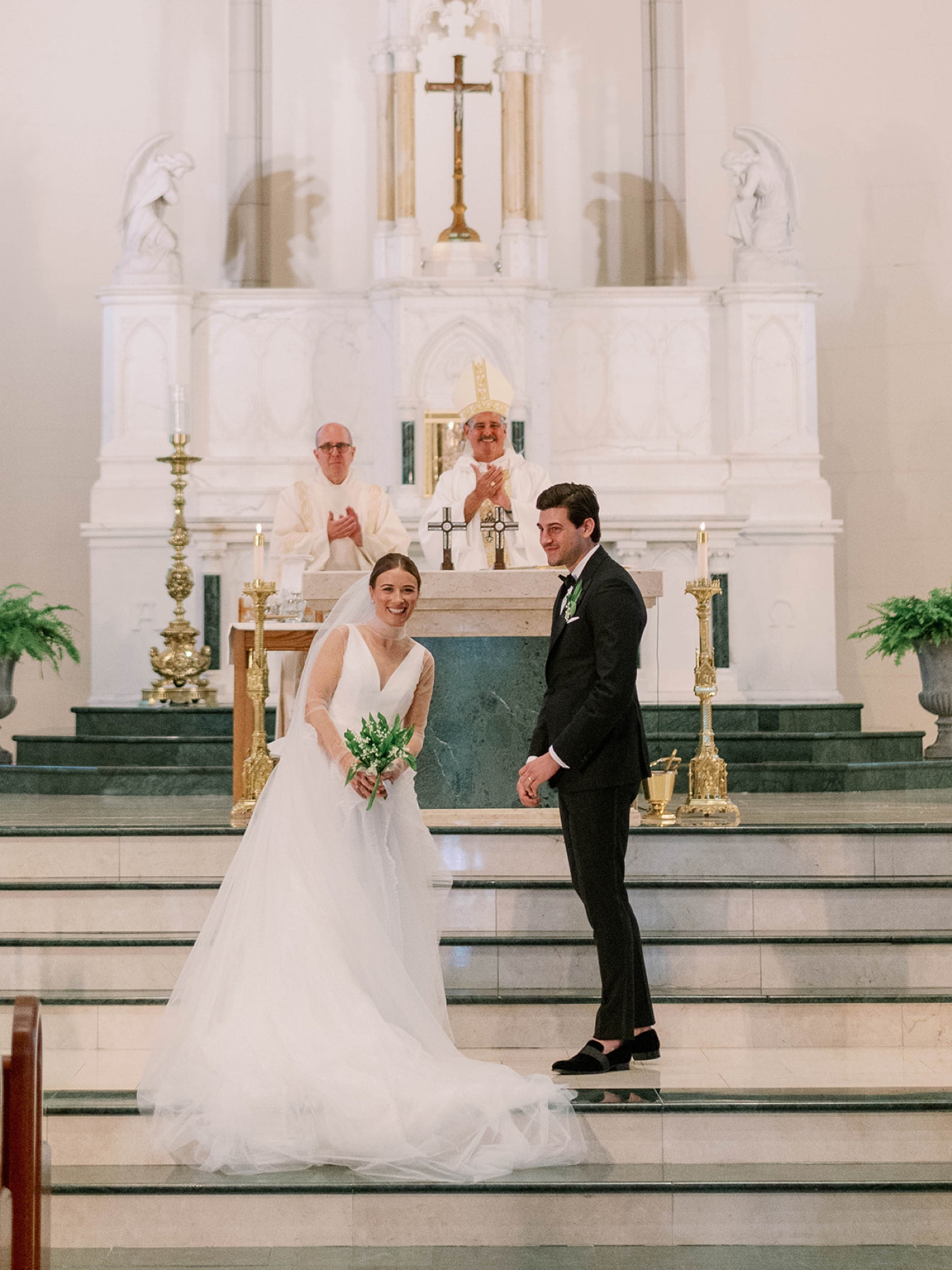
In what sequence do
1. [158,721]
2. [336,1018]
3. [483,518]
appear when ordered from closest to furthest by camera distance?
[336,1018]
[483,518]
[158,721]

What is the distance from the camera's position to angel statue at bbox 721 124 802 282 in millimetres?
10742

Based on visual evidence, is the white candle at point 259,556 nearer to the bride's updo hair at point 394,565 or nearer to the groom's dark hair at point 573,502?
the bride's updo hair at point 394,565

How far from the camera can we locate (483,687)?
685cm

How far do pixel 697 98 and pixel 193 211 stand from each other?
4.06m

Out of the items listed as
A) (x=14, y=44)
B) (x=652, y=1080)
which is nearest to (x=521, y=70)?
(x=14, y=44)

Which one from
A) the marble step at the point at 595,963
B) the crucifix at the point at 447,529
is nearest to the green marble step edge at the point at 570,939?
the marble step at the point at 595,963

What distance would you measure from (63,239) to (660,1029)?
871 cm

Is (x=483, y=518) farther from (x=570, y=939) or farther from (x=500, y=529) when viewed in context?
(x=570, y=939)

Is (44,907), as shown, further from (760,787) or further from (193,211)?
(193,211)

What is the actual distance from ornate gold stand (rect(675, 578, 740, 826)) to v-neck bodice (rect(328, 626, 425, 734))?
77.1 inches

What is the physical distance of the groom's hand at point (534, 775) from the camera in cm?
479

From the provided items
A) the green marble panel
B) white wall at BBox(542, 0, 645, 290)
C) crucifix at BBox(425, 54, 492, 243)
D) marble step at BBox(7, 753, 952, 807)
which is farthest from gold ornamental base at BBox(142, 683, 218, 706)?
white wall at BBox(542, 0, 645, 290)

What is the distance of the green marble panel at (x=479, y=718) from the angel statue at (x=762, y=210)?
16.3 feet

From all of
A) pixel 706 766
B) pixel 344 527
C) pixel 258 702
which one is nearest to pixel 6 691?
pixel 344 527
